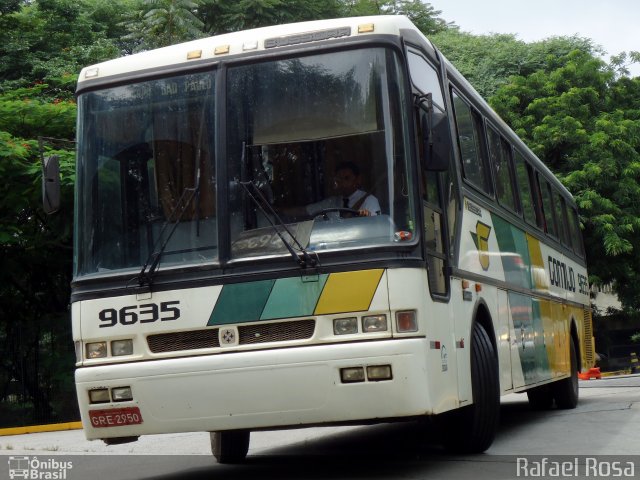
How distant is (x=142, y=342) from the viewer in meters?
7.69

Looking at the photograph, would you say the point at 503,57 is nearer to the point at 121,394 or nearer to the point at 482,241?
the point at 482,241

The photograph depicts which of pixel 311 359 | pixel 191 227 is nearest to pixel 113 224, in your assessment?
pixel 191 227

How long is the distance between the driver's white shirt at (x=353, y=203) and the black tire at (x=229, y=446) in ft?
10.1

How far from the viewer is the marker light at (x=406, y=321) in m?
7.34

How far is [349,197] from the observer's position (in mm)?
7590

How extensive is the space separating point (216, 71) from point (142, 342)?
6.67 feet

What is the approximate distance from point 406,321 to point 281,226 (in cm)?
108

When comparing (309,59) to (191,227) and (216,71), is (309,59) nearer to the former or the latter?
(216,71)

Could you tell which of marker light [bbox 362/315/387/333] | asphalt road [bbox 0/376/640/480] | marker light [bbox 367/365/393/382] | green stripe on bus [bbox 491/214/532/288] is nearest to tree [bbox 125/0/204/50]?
asphalt road [bbox 0/376/640/480]

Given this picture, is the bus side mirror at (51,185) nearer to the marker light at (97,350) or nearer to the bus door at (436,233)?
the marker light at (97,350)

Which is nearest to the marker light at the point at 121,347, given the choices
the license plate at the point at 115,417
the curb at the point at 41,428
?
the license plate at the point at 115,417

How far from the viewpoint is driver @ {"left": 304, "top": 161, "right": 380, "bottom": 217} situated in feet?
24.8

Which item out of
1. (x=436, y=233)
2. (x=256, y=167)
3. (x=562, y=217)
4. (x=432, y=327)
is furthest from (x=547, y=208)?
(x=256, y=167)

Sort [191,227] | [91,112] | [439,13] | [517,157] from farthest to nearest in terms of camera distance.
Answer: [439,13] < [517,157] < [91,112] < [191,227]
